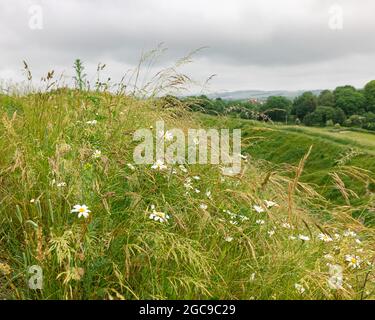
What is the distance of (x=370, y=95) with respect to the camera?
95.2 meters

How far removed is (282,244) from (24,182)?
2.09 meters

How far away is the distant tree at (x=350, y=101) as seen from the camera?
3595 inches

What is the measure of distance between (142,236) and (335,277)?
1.31m

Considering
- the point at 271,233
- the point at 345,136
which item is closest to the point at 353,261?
the point at 271,233

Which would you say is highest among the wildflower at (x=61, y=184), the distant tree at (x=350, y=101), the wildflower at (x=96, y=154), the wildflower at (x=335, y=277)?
Answer: the distant tree at (x=350, y=101)

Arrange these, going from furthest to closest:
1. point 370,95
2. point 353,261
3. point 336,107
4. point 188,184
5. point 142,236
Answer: point 370,95 < point 336,107 < point 188,184 < point 353,261 < point 142,236

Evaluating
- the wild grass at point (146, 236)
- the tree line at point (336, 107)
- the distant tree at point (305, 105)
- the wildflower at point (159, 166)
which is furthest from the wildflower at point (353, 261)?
the distant tree at point (305, 105)

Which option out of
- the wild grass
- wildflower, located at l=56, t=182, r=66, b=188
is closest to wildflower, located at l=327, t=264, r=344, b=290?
the wild grass

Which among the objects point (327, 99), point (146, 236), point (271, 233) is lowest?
point (271, 233)

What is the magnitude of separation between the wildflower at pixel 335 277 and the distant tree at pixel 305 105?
92601mm

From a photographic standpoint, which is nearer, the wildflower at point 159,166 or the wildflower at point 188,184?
the wildflower at point 159,166

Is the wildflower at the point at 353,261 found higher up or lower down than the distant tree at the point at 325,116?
higher up

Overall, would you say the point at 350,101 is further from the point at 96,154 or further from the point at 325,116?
the point at 96,154

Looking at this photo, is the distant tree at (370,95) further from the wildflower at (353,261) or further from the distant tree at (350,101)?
the wildflower at (353,261)
